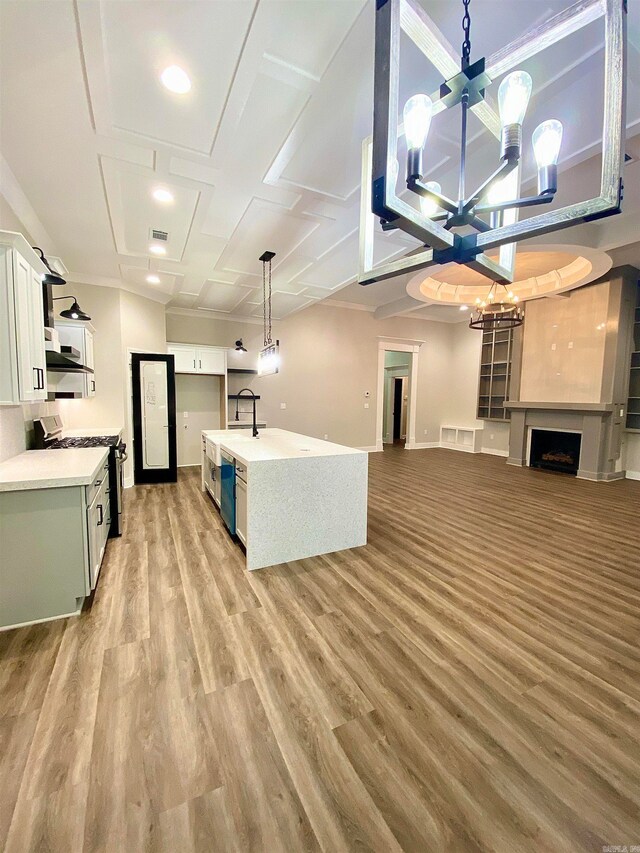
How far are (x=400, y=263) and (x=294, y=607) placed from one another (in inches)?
87.3

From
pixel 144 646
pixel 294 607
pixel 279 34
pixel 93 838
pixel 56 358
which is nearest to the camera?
pixel 93 838

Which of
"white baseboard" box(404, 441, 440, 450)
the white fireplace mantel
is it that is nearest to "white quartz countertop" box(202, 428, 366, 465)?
the white fireplace mantel

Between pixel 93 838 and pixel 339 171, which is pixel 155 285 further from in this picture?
pixel 93 838

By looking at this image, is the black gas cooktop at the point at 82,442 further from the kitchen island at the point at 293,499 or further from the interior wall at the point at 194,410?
the interior wall at the point at 194,410

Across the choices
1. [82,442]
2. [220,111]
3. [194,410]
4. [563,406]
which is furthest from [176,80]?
[563,406]

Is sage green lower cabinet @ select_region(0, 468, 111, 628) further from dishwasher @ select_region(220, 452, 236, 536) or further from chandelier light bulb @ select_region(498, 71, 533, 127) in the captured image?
chandelier light bulb @ select_region(498, 71, 533, 127)

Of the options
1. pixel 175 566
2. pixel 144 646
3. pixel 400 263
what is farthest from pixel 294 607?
pixel 400 263

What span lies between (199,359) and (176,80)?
4.82 meters

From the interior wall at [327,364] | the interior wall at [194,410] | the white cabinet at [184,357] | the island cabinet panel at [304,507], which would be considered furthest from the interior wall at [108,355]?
the island cabinet panel at [304,507]

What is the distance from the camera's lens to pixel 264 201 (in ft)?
9.89

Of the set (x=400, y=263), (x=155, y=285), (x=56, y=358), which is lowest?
(x=56, y=358)

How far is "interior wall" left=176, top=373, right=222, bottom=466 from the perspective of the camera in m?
6.75

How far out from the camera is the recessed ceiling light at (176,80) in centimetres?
182

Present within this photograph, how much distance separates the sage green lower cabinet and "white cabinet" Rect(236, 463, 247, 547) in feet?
3.66
